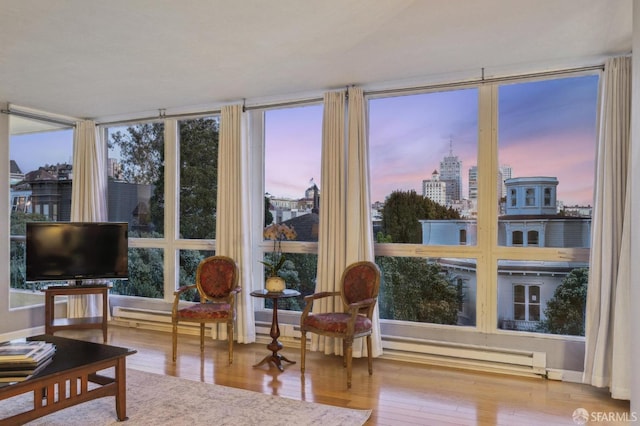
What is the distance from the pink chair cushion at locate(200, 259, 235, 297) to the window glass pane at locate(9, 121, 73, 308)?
94.8 inches

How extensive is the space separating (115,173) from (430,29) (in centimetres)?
483

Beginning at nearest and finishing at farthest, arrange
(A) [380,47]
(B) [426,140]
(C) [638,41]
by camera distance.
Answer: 1. (C) [638,41]
2. (A) [380,47]
3. (B) [426,140]

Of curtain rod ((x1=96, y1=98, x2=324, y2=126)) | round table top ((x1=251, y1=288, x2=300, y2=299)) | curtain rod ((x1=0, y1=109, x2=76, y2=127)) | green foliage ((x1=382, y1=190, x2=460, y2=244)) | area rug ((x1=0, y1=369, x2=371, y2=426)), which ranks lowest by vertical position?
area rug ((x1=0, y1=369, x2=371, y2=426))

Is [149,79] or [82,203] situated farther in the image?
[82,203]

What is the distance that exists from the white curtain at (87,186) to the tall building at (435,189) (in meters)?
4.39

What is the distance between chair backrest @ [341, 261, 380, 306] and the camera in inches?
167

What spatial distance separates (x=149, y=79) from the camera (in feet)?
14.5

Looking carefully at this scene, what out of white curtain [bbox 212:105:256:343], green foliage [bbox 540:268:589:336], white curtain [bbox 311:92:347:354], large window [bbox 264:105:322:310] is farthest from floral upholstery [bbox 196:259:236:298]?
green foliage [bbox 540:268:589:336]

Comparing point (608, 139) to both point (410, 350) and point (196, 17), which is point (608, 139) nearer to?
point (410, 350)

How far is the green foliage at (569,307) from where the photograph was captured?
400cm

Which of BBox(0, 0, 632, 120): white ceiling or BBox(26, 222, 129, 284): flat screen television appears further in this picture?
BBox(26, 222, 129, 284): flat screen television

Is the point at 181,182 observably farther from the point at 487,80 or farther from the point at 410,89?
the point at 487,80

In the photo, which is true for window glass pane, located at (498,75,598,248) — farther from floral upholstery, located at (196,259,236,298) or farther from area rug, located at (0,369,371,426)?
floral upholstery, located at (196,259,236,298)

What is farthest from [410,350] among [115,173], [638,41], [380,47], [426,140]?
[115,173]
